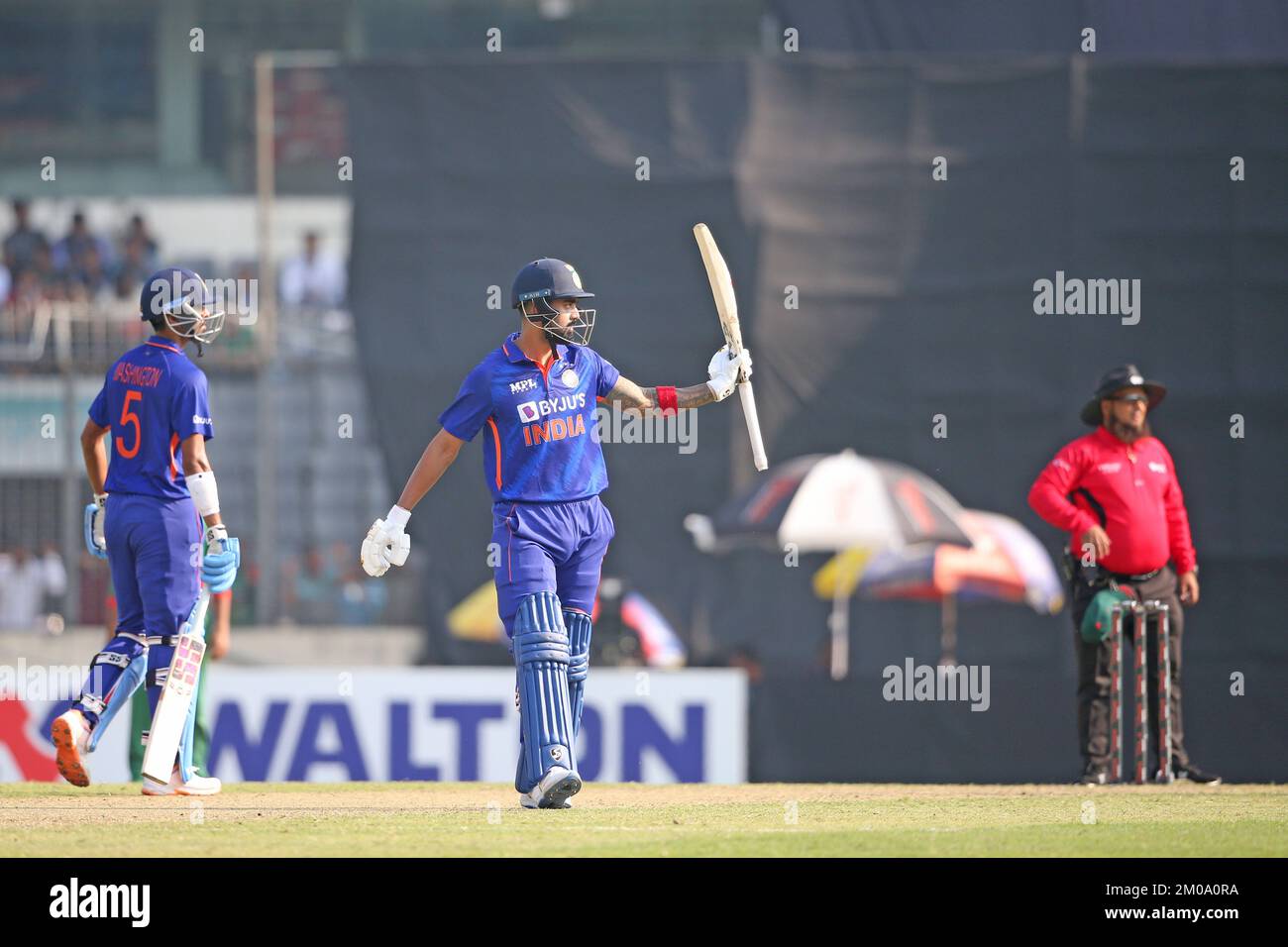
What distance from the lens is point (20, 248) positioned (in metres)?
26.1

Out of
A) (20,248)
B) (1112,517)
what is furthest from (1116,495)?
(20,248)

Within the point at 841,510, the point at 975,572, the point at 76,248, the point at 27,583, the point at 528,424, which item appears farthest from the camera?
the point at 76,248

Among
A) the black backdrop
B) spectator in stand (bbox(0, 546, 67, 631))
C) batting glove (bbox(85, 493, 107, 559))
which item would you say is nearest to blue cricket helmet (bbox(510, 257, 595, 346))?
batting glove (bbox(85, 493, 107, 559))

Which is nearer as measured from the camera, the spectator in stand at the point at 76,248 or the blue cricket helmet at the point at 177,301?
the blue cricket helmet at the point at 177,301

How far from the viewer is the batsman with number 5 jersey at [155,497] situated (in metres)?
8.88

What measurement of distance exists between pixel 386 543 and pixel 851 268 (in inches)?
439

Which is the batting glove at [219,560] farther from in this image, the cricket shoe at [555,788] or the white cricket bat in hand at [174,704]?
the cricket shoe at [555,788]

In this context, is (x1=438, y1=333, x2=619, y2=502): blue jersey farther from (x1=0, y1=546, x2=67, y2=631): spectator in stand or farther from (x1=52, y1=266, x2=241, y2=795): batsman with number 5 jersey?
(x1=0, y1=546, x2=67, y2=631): spectator in stand

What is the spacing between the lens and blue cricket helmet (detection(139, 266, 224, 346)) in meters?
9.01

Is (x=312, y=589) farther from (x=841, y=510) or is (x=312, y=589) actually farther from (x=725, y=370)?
(x=725, y=370)

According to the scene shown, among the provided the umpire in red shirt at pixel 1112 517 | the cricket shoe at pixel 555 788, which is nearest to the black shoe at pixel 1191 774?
the umpire in red shirt at pixel 1112 517

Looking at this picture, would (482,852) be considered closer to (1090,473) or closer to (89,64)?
(1090,473)

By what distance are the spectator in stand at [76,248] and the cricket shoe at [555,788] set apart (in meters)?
19.4
